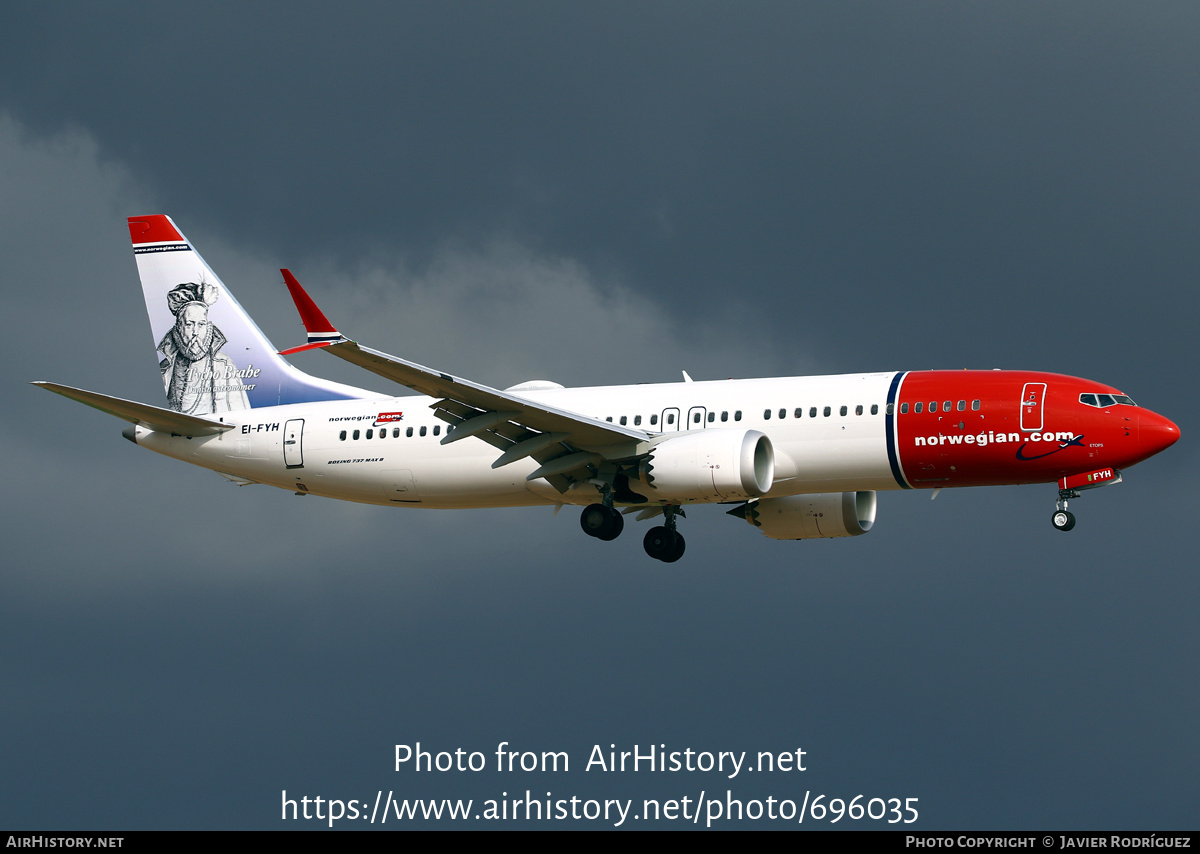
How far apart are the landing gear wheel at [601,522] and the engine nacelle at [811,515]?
5.61m

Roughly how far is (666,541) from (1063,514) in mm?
11196

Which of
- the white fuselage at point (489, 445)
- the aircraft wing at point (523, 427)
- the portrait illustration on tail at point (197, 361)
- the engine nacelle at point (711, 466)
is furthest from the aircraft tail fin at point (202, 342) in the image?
the engine nacelle at point (711, 466)

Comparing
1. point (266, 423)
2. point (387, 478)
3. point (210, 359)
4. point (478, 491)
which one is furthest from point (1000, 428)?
point (210, 359)

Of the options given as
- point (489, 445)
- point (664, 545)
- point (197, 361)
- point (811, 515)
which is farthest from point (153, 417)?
point (811, 515)

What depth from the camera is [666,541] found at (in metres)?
44.6

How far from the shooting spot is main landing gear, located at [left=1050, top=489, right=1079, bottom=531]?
39.6m

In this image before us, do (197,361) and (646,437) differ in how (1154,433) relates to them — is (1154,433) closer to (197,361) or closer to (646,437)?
(646,437)

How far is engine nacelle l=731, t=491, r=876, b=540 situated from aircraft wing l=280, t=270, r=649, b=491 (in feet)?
20.2

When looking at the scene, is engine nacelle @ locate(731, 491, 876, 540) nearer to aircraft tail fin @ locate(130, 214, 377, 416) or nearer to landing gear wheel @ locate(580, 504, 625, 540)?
landing gear wheel @ locate(580, 504, 625, 540)

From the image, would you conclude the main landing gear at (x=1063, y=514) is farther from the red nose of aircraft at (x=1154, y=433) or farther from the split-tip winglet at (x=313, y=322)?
the split-tip winglet at (x=313, y=322)

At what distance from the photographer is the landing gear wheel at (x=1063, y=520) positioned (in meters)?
39.5

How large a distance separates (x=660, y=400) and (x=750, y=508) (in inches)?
209

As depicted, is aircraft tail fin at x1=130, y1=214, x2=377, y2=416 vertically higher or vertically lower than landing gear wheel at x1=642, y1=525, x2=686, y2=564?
higher

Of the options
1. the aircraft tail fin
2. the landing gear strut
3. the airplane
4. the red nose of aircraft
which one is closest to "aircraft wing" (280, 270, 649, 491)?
the airplane
